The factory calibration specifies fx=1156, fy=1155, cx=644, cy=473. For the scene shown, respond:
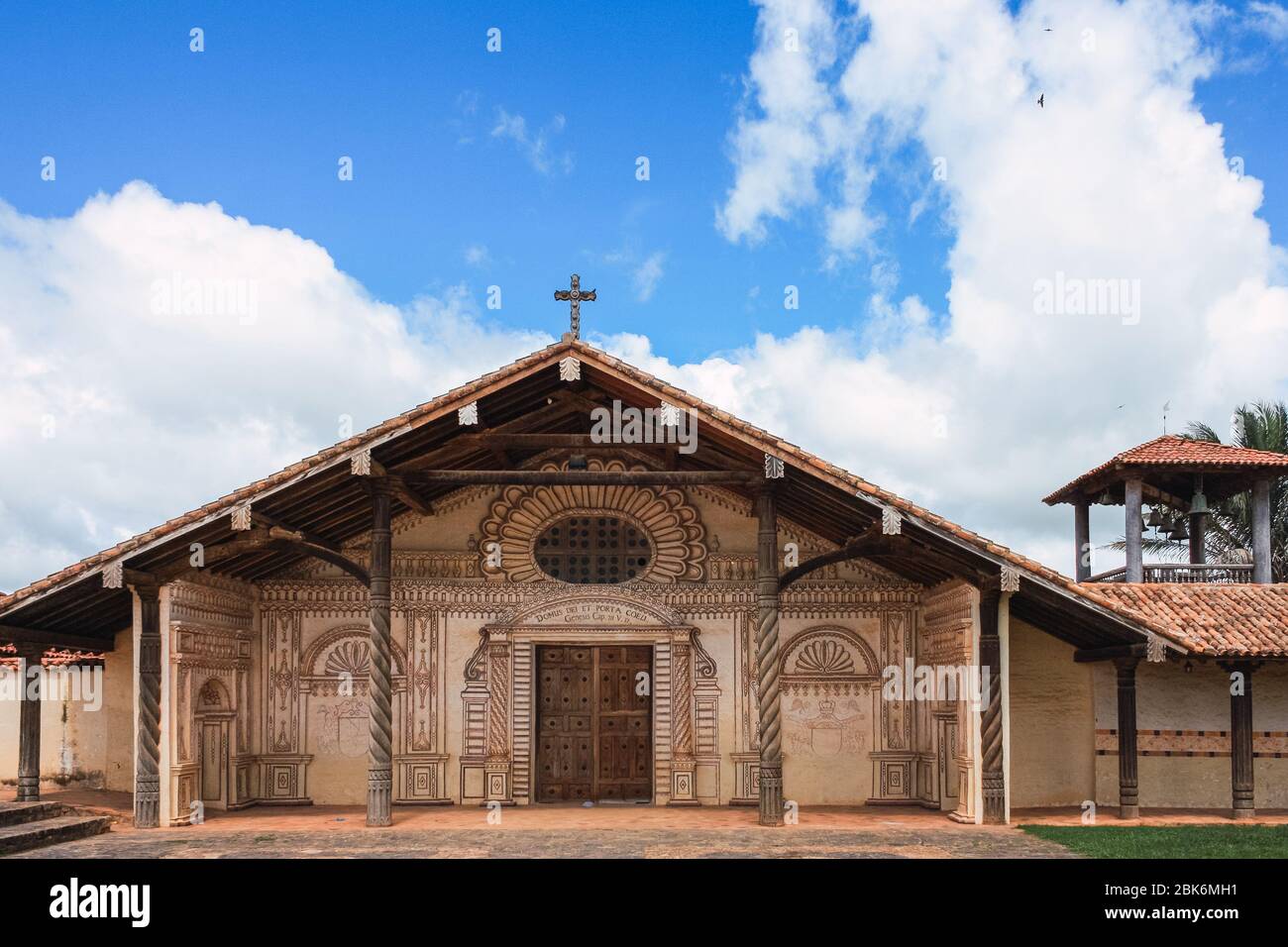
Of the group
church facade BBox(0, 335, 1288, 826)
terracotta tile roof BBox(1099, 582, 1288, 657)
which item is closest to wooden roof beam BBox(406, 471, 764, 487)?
church facade BBox(0, 335, 1288, 826)

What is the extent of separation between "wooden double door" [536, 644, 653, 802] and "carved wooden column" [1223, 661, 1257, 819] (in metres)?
8.00

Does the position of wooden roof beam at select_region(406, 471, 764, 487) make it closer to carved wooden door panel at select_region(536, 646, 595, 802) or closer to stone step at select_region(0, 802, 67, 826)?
carved wooden door panel at select_region(536, 646, 595, 802)

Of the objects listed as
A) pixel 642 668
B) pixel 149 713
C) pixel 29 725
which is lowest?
pixel 29 725

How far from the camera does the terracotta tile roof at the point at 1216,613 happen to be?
593 inches

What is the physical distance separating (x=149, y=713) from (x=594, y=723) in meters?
5.96

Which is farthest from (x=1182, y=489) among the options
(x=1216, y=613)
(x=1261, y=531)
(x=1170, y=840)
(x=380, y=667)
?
(x=380, y=667)

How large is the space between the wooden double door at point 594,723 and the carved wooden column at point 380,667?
3017 millimetres

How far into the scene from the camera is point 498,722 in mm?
16562

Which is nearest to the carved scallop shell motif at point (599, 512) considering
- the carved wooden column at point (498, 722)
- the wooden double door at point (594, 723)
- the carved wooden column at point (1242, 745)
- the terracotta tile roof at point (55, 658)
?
the carved wooden column at point (498, 722)

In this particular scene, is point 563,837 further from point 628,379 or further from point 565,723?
point 628,379

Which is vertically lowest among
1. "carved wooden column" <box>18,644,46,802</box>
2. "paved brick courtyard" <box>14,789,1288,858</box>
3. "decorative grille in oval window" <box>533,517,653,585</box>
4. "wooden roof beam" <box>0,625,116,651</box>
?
"paved brick courtyard" <box>14,789,1288,858</box>

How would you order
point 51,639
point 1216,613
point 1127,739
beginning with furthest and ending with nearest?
1. point 1216,613
2. point 1127,739
3. point 51,639

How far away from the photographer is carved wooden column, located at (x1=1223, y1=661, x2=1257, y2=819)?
15.6 m
